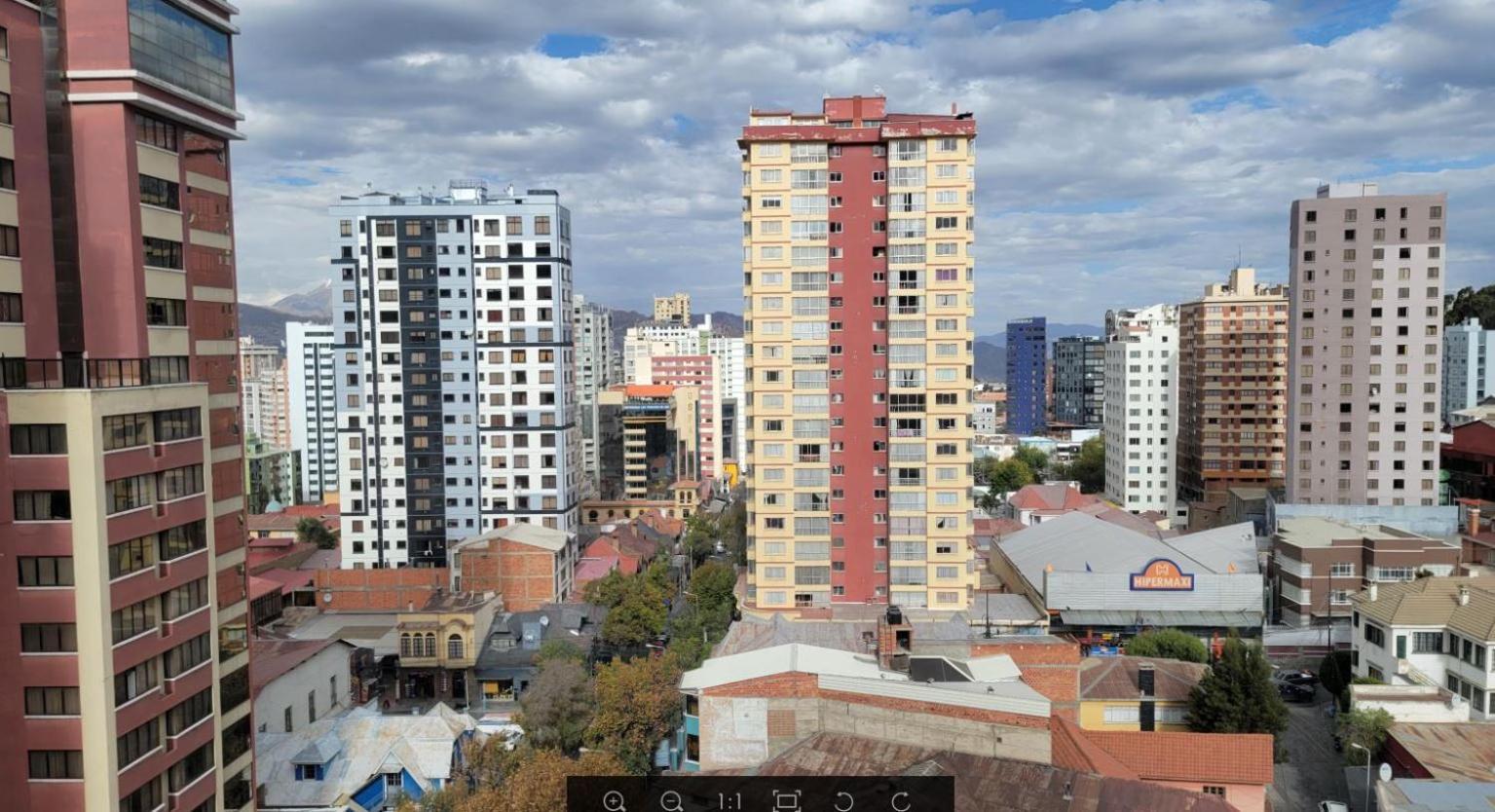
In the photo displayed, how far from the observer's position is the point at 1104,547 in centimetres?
5500

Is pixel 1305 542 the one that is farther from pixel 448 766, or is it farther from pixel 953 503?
pixel 448 766

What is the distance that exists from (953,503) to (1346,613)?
76.3 ft

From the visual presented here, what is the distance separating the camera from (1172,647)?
42562 mm

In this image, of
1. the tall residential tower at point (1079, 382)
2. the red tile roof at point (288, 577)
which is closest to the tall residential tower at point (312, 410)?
the red tile roof at point (288, 577)

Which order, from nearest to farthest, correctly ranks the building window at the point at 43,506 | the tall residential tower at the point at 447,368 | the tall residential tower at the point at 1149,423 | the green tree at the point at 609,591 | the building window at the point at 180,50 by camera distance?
the building window at the point at 43,506 < the building window at the point at 180,50 < the green tree at the point at 609,591 < the tall residential tower at the point at 447,368 < the tall residential tower at the point at 1149,423

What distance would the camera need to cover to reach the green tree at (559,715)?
34.1 metres

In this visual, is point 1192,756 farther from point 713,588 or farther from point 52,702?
point 713,588

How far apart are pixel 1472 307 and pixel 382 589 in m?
120

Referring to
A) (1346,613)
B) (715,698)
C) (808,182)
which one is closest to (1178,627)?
(1346,613)

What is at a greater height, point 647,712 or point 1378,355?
point 1378,355

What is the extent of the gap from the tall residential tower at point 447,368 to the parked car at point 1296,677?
139 ft

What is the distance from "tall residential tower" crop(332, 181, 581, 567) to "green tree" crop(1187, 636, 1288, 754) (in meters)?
42.5

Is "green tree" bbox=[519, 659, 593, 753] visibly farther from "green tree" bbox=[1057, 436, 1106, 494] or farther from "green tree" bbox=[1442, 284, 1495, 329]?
"green tree" bbox=[1442, 284, 1495, 329]

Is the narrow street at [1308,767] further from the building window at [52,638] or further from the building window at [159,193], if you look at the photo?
the building window at [159,193]
